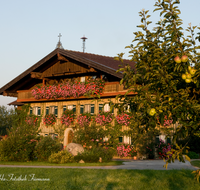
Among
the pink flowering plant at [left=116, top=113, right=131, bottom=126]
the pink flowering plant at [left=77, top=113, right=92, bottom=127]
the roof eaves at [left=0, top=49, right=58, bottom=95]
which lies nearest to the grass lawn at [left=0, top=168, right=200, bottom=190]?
the pink flowering plant at [left=116, top=113, right=131, bottom=126]

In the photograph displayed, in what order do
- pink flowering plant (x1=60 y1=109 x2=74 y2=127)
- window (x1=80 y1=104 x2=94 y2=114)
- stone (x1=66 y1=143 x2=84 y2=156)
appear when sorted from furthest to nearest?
1. pink flowering plant (x1=60 y1=109 x2=74 y2=127)
2. window (x1=80 y1=104 x2=94 y2=114)
3. stone (x1=66 y1=143 x2=84 y2=156)

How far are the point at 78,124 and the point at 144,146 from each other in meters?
6.05

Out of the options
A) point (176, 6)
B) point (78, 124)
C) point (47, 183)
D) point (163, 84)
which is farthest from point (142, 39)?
point (78, 124)

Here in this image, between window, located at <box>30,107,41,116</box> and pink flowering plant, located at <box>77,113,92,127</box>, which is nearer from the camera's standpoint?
pink flowering plant, located at <box>77,113,92,127</box>

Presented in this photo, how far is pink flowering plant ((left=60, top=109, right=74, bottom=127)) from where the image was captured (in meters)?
25.0

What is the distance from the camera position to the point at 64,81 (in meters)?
27.0

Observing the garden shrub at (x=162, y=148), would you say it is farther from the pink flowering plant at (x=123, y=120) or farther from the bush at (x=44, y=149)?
the bush at (x=44, y=149)

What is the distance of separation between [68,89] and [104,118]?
412cm

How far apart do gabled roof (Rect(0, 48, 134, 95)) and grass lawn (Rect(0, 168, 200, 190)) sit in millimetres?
10430

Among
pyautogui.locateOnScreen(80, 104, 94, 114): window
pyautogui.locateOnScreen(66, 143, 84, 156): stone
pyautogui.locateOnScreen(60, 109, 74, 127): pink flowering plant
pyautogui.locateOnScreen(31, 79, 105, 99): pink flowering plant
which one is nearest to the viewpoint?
pyautogui.locateOnScreen(66, 143, 84, 156): stone

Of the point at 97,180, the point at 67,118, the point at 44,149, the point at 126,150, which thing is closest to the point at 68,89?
the point at 67,118

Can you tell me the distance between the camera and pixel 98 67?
73.3ft

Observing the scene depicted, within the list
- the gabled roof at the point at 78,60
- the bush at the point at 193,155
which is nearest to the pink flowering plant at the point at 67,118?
the gabled roof at the point at 78,60

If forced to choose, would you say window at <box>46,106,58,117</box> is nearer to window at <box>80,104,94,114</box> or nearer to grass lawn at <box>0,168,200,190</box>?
window at <box>80,104,94,114</box>
